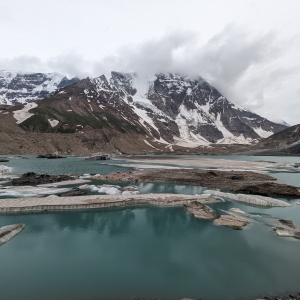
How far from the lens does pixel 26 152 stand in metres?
152

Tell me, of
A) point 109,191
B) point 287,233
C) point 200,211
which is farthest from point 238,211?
point 109,191

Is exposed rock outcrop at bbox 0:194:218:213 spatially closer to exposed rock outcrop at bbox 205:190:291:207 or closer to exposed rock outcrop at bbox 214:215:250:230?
exposed rock outcrop at bbox 205:190:291:207

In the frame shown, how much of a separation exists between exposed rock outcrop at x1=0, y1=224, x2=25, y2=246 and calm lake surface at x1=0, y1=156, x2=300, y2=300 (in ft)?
2.28

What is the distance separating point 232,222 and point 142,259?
13517 millimetres

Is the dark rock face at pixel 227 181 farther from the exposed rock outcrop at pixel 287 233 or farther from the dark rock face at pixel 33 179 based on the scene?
the exposed rock outcrop at pixel 287 233

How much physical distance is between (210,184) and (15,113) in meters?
192

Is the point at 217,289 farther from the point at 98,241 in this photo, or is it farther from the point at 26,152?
the point at 26,152

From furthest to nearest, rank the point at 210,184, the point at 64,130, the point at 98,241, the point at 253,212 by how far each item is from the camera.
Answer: the point at 64,130 < the point at 210,184 < the point at 253,212 < the point at 98,241

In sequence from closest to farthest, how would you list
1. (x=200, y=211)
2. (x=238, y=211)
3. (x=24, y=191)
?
(x=200, y=211) < (x=238, y=211) < (x=24, y=191)

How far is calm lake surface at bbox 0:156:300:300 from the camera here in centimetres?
1634

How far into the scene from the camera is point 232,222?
29328 mm

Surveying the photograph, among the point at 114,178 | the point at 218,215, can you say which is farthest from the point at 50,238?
the point at 114,178

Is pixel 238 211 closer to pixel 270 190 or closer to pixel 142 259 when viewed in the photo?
pixel 270 190

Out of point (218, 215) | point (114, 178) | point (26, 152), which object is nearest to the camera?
point (218, 215)
